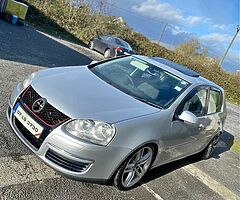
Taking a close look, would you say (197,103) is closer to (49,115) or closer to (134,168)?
(134,168)

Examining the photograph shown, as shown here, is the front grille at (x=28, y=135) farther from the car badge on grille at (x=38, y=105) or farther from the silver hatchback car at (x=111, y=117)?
the car badge on grille at (x=38, y=105)

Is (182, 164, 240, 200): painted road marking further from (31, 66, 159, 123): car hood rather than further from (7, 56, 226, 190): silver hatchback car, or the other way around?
(31, 66, 159, 123): car hood

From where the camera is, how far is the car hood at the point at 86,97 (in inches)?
135

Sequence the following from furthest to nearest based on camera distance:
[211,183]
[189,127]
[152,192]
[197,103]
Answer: [211,183]
[197,103]
[189,127]
[152,192]

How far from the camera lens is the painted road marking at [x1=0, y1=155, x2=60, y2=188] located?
333 cm

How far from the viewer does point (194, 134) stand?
4.83m

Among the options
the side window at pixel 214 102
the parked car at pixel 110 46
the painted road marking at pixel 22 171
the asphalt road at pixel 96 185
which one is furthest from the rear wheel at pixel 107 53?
the painted road marking at pixel 22 171

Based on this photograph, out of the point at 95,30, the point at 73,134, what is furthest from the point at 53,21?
the point at 73,134

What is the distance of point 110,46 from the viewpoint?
62.2 feet

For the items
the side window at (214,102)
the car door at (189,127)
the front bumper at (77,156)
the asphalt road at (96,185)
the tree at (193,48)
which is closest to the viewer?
the front bumper at (77,156)

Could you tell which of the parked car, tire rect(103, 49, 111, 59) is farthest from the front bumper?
tire rect(103, 49, 111, 59)

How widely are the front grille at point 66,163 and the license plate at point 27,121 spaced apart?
0.25 meters

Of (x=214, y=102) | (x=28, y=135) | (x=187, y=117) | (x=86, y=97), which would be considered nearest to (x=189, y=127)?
(x=187, y=117)

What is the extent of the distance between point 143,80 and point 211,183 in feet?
6.74
